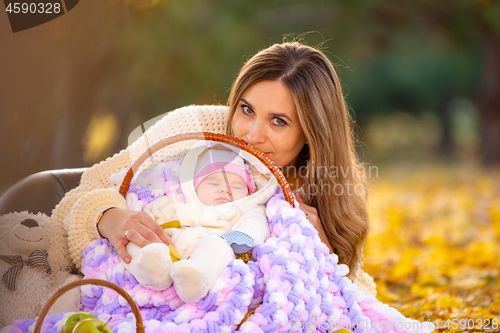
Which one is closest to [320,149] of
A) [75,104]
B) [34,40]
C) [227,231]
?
[227,231]

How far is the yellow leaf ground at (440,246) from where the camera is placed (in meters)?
2.26

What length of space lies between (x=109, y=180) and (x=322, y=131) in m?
1.04

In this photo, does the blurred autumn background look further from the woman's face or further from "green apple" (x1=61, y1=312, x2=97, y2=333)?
"green apple" (x1=61, y1=312, x2=97, y2=333)

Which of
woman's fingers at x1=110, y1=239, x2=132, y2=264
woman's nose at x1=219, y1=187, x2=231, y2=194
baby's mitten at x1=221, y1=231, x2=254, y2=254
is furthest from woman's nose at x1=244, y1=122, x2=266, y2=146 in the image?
woman's fingers at x1=110, y1=239, x2=132, y2=264

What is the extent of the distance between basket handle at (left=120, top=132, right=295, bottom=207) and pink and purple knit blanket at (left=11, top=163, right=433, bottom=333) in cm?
10

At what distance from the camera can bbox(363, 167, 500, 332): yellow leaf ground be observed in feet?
7.40

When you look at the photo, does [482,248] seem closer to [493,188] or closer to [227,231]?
[493,188]

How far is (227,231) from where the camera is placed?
4.75 ft

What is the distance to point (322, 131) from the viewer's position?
184 cm

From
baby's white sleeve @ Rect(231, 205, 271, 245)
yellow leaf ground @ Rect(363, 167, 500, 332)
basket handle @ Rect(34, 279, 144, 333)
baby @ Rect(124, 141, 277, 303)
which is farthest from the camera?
yellow leaf ground @ Rect(363, 167, 500, 332)

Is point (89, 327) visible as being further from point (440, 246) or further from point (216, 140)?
point (440, 246)

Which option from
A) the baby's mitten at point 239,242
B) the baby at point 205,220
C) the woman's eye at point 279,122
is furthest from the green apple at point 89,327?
the woman's eye at point 279,122

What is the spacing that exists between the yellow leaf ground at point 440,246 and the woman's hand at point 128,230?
1540mm

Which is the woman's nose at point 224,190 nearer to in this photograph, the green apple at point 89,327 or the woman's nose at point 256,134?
the woman's nose at point 256,134
